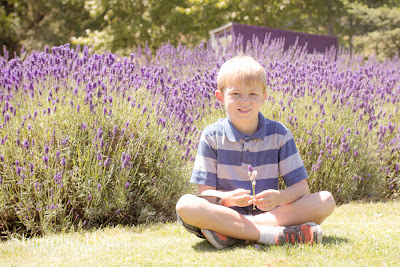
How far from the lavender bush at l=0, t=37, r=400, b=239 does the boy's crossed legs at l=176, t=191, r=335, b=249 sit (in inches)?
29.2

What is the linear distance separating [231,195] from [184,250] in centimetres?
43

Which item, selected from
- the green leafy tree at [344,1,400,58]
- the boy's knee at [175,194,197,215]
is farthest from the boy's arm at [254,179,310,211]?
the green leafy tree at [344,1,400,58]

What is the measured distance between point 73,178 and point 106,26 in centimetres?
1405

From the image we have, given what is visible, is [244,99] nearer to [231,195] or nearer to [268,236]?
[231,195]

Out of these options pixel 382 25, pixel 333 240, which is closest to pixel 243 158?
pixel 333 240

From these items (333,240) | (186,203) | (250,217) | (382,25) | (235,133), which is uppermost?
(382,25)

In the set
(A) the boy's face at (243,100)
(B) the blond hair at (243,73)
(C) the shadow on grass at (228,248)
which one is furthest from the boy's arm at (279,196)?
(B) the blond hair at (243,73)

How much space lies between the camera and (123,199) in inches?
127

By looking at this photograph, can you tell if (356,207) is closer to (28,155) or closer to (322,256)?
(322,256)

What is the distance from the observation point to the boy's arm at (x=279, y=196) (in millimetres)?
2482

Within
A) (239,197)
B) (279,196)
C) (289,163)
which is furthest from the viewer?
(289,163)

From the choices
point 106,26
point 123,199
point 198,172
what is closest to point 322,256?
point 198,172

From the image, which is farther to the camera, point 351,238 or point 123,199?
point 123,199

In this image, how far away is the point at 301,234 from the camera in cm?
262
